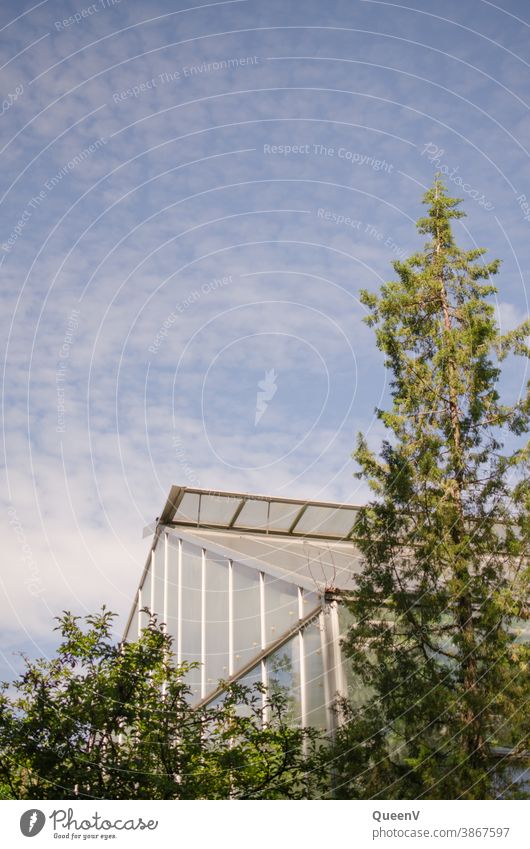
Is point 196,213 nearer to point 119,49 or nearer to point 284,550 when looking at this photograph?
point 119,49

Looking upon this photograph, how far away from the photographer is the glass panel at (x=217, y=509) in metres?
23.8

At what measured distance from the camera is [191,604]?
869 inches

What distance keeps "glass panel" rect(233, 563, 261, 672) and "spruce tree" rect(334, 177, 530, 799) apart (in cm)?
298

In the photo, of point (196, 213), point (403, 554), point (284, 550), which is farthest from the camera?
point (284, 550)

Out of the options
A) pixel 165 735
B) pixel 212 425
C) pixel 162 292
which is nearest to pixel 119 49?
pixel 162 292

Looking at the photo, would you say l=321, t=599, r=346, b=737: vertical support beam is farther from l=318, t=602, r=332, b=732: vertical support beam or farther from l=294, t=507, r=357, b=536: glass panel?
l=294, t=507, r=357, b=536: glass panel

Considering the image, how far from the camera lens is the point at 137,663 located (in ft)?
43.2

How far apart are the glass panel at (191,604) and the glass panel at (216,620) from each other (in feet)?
1.79

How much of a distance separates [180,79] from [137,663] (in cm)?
1096
